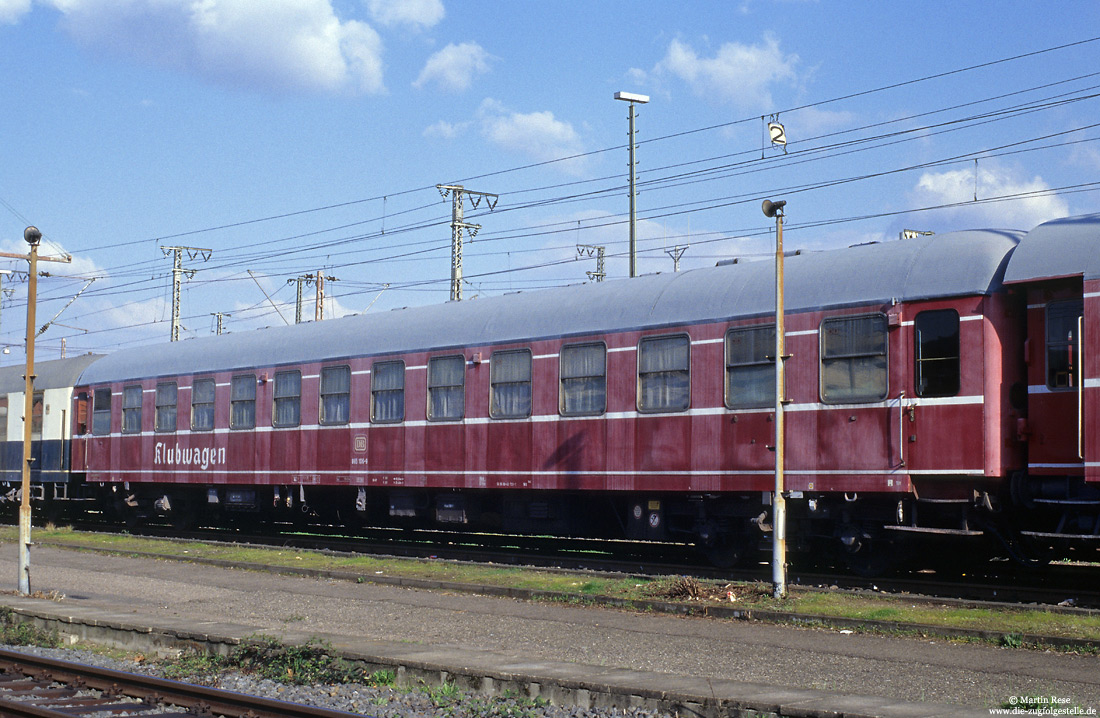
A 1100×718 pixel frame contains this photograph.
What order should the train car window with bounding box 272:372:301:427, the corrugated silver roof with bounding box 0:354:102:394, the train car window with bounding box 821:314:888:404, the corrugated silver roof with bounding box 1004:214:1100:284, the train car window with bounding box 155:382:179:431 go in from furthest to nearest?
the corrugated silver roof with bounding box 0:354:102:394 → the train car window with bounding box 155:382:179:431 → the train car window with bounding box 272:372:301:427 → the train car window with bounding box 821:314:888:404 → the corrugated silver roof with bounding box 1004:214:1100:284

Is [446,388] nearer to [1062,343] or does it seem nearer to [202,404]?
[202,404]

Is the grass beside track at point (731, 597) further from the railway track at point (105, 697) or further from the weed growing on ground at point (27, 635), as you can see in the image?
the railway track at point (105, 697)

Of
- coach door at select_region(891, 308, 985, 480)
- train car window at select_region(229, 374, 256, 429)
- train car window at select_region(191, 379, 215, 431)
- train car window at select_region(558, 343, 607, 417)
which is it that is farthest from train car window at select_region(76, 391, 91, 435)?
coach door at select_region(891, 308, 985, 480)

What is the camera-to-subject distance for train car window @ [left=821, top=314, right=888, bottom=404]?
1481cm

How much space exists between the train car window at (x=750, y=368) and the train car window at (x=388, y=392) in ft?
23.0

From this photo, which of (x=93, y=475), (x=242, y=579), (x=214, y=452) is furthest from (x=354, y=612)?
(x=93, y=475)

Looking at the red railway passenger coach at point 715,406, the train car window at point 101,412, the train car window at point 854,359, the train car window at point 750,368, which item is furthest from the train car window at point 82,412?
the train car window at point 854,359

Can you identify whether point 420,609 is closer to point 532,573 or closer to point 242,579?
point 532,573

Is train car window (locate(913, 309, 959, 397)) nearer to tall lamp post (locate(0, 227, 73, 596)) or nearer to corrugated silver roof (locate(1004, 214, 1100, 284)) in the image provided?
corrugated silver roof (locate(1004, 214, 1100, 284))

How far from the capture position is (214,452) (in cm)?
2552

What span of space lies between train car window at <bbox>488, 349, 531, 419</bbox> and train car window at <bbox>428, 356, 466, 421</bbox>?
72 cm

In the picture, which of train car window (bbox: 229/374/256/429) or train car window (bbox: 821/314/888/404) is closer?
train car window (bbox: 821/314/888/404)

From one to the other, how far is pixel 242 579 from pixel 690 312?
7507mm

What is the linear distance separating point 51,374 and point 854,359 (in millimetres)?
24188
